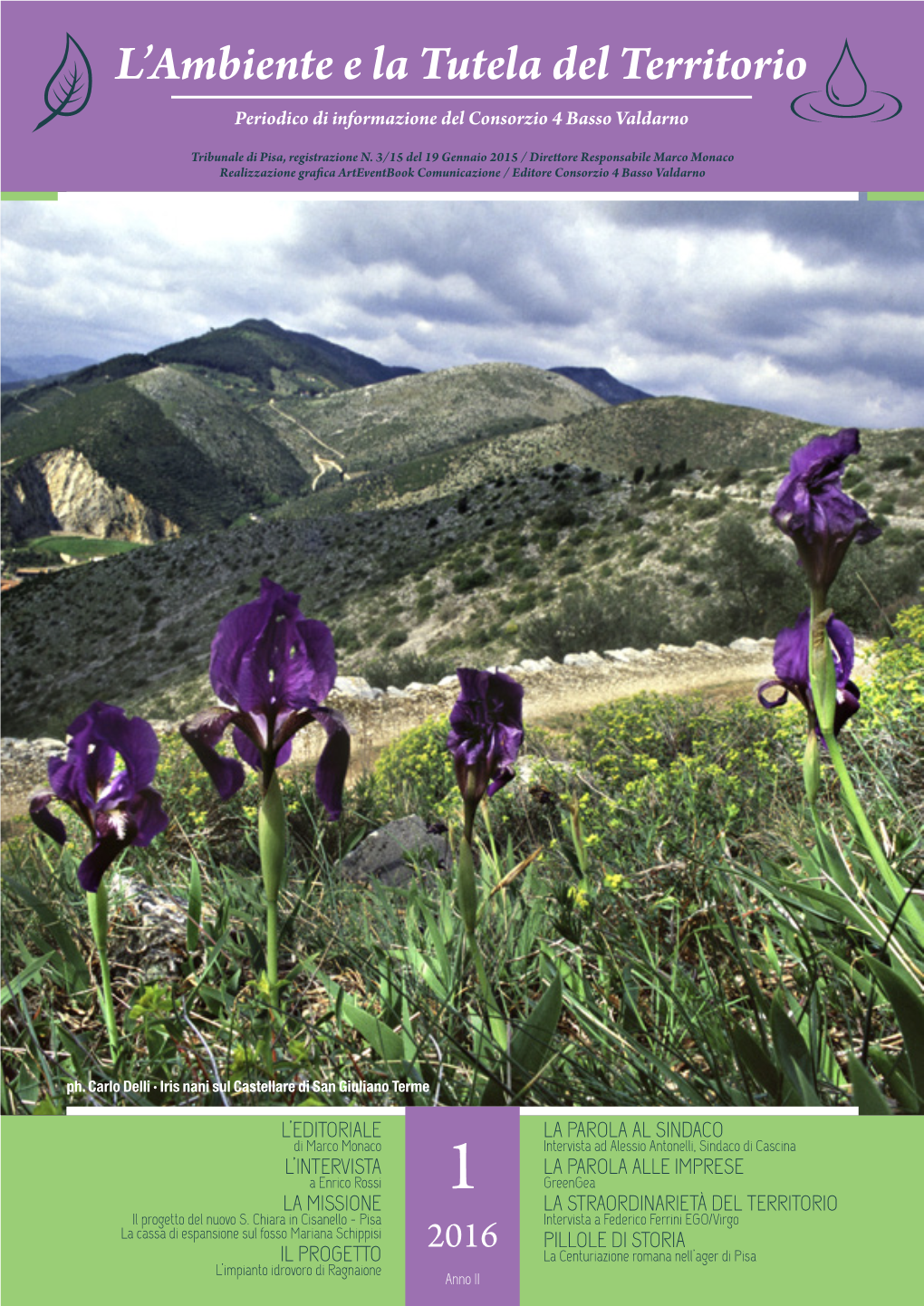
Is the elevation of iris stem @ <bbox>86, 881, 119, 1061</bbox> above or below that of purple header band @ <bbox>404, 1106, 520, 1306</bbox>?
above

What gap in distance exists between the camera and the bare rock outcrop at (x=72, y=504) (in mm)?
88438

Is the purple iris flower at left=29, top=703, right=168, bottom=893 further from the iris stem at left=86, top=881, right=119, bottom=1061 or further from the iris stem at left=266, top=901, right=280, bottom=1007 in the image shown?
the iris stem at left=266, top=901, right=280, bottom=1007

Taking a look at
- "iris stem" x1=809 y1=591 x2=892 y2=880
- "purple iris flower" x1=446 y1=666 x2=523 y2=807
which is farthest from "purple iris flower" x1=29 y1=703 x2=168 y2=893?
"iris stem" x1=809 y1=591 x2=892 y2=880

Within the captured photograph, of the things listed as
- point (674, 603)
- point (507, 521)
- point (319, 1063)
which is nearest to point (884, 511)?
point (674, 603)

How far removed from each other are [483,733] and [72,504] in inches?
4141

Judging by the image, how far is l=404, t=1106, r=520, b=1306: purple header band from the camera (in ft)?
3.53

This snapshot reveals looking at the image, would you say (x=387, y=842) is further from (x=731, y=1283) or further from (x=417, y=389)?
(x=417, y=389)

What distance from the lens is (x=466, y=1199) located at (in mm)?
1112

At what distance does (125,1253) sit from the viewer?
110 cm

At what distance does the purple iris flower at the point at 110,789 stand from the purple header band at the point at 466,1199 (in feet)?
2.20

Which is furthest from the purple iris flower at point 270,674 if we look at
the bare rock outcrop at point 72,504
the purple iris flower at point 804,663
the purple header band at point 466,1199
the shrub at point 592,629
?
the bare rock outcrop at point 72,504

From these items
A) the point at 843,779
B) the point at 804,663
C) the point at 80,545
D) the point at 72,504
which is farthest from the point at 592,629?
the point at 80,545

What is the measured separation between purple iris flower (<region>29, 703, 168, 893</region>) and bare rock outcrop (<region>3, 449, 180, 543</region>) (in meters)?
101

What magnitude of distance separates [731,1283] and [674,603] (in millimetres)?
19981
